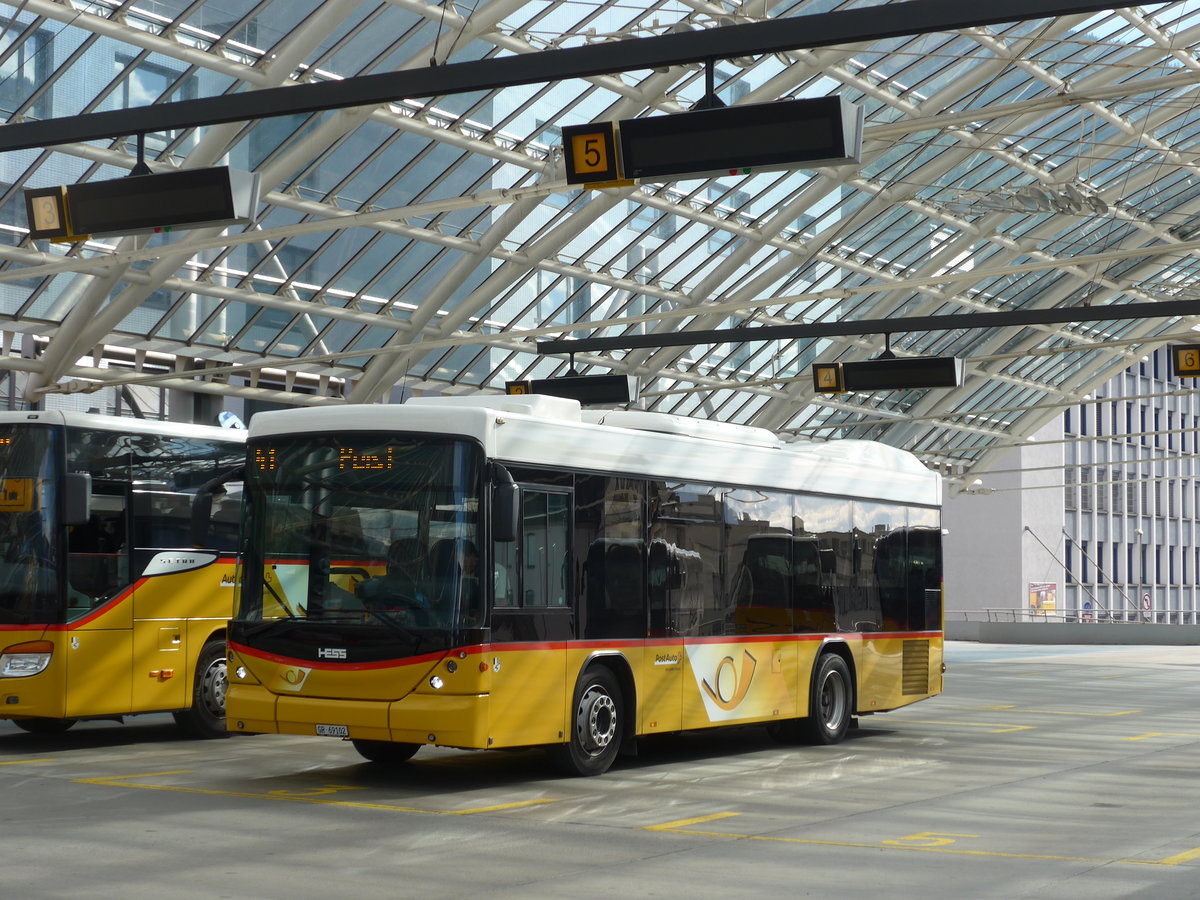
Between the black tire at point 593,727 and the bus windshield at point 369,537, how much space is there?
1.44m

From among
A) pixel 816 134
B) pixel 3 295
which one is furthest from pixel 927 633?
pixel 3 295

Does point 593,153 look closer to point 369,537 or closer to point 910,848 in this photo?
point 369,537

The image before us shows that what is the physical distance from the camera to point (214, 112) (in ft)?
34.1

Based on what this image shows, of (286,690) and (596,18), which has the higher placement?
(596,18)

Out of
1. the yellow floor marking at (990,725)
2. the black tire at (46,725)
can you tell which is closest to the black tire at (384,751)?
the black tire at (46,725)

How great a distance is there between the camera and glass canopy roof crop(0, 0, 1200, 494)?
2206 centimetres

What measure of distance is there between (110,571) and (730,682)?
18.1ft

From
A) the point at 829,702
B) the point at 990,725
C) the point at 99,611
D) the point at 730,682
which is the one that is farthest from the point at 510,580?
the point at 990,725

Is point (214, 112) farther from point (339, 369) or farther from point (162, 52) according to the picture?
point (339, 369)

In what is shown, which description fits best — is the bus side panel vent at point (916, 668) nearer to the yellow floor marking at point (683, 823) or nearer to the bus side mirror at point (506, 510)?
the yellow floor marking at point (683, 823)

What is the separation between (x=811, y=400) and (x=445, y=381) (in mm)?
13228

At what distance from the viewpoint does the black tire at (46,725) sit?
1506 centimetres

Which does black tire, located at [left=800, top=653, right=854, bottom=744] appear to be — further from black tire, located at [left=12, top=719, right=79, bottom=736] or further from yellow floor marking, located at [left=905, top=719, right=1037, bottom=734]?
black tire, located at [left=12, top=719, right=79, bottom=736]

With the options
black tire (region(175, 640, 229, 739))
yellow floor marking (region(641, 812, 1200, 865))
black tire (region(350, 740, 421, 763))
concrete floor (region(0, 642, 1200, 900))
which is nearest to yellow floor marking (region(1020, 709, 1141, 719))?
concrete floor (region(0, 642, 1200, 900))
